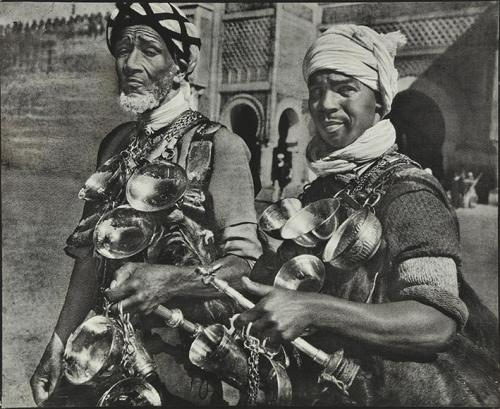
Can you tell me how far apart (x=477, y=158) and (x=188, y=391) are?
4.81ft

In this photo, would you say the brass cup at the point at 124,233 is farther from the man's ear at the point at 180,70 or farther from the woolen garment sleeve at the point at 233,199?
the man's ear at the point at 180,70

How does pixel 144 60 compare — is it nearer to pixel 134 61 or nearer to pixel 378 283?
pixel 134 61

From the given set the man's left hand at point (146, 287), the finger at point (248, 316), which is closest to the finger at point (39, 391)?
the man's left hand at point (146, 287)

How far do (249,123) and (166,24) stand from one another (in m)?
0.51

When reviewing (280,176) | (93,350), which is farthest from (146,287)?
(280,176)

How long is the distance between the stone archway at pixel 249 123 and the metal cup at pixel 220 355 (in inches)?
25.6

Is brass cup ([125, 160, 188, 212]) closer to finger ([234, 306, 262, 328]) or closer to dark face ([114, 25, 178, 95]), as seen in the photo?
dark face ([114, 25, 178, 95])

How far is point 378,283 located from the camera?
2.17m

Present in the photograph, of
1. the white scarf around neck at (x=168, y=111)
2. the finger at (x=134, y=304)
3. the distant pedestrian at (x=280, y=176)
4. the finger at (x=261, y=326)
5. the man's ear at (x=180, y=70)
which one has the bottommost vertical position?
the finger at (x=134, y=304)

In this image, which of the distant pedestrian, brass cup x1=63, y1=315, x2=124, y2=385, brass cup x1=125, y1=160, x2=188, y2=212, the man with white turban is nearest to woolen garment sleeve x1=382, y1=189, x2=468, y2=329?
the man with white turban

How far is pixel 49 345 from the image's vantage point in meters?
2.68

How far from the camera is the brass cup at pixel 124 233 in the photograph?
8.04 ft

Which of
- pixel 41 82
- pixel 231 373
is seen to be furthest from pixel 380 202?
pixel 41 82

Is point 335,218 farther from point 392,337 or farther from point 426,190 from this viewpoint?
point 392,337
